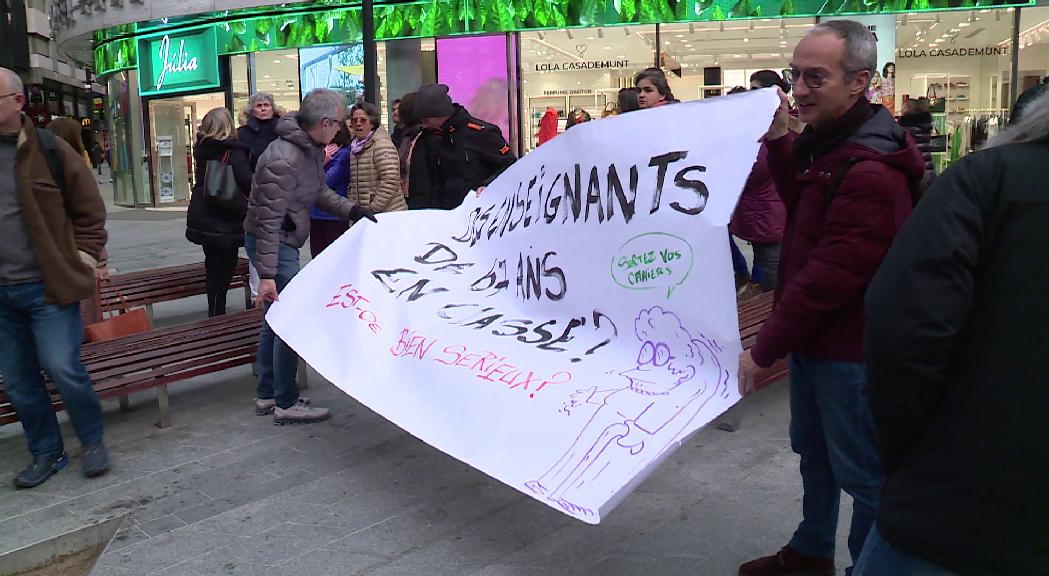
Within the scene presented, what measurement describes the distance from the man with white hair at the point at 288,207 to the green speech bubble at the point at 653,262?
7.48 ft

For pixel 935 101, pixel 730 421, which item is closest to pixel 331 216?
pixel 730 421

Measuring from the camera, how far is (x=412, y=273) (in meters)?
4.64

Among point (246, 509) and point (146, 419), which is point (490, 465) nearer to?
point (246, 509)

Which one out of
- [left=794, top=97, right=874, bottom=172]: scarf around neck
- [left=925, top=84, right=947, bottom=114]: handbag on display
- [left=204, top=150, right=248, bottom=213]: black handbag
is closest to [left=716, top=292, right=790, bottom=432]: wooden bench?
[left=794, top=97, right=874, bottom=172]: scarf around neck

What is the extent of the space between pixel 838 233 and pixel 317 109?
3185 mm

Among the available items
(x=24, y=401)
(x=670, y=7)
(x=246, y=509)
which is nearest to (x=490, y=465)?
(x=246, y=509)

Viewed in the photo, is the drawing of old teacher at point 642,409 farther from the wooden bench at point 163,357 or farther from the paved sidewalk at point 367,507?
the wooden bench at point 163,357

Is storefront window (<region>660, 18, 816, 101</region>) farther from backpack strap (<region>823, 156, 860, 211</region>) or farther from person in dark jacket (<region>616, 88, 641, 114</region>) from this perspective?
backpack strap (<region>823, 156, 860, 211</region>)

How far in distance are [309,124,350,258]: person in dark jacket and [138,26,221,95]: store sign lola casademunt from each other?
1225 centimetres

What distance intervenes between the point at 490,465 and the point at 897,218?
1520mm

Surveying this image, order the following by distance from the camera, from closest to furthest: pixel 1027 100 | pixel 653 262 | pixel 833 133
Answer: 1. pixel 833 133
2. pixel 1027 100
3. pixel 653 262

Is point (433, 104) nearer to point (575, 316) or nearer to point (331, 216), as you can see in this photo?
point (331, 216)

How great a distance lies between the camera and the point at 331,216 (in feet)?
21.4

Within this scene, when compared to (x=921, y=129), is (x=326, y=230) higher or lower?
lower
